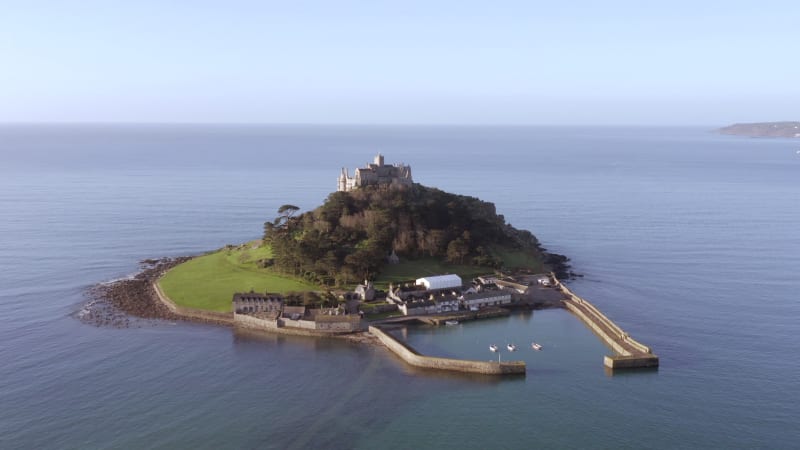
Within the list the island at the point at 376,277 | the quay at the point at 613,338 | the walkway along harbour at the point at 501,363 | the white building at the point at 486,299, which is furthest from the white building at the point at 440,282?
the quay at the point at 613,338

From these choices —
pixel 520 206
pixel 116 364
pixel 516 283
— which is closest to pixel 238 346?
pixel 116 364

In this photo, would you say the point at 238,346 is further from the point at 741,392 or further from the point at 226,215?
the point at 226,215

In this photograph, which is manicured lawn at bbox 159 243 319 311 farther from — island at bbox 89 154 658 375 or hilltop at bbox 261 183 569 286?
hilltop at bbox 261 183 569 286

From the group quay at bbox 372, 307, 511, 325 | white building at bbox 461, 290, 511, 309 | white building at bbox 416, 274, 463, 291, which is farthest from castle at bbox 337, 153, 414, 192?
quay at bbox 372, 307, 511, 325

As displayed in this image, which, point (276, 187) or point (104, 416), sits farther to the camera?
point (276, 187)

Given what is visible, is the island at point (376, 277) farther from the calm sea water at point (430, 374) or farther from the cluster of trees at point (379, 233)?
the calm sea water at point (430, 374)

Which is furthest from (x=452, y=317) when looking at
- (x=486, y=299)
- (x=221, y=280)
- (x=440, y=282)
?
(x=221, y=280)
